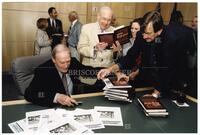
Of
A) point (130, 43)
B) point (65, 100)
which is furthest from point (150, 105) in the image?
point (130, 43)

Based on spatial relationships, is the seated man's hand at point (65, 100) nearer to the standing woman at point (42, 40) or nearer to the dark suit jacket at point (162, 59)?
the dark suit jacket at point (162, 59)

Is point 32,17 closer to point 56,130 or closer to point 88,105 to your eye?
point 88,105

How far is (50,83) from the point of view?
1888 millimetres

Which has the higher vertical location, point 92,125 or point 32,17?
point 32,17

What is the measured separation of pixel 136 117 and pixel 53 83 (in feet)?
2.29

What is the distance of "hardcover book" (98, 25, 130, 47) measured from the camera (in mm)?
2434

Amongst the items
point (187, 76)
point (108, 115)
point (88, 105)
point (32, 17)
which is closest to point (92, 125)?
point (108, 115)

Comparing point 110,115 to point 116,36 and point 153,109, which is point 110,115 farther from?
point 116,36

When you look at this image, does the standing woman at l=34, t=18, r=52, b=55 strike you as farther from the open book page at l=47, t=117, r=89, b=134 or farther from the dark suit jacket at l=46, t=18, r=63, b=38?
Result: the open book page at l=47, t=117, r=89, b=134

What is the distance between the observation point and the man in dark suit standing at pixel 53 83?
1752 mm

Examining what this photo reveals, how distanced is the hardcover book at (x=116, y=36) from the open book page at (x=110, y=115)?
0.90 meters

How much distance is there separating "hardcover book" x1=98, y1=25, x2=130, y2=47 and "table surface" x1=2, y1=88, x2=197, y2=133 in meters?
0.73

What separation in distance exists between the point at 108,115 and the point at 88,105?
216 millimetres

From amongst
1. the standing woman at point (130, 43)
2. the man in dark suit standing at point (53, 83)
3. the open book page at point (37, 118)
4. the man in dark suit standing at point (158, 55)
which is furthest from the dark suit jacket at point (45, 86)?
the standing woman at point (130, 43)
